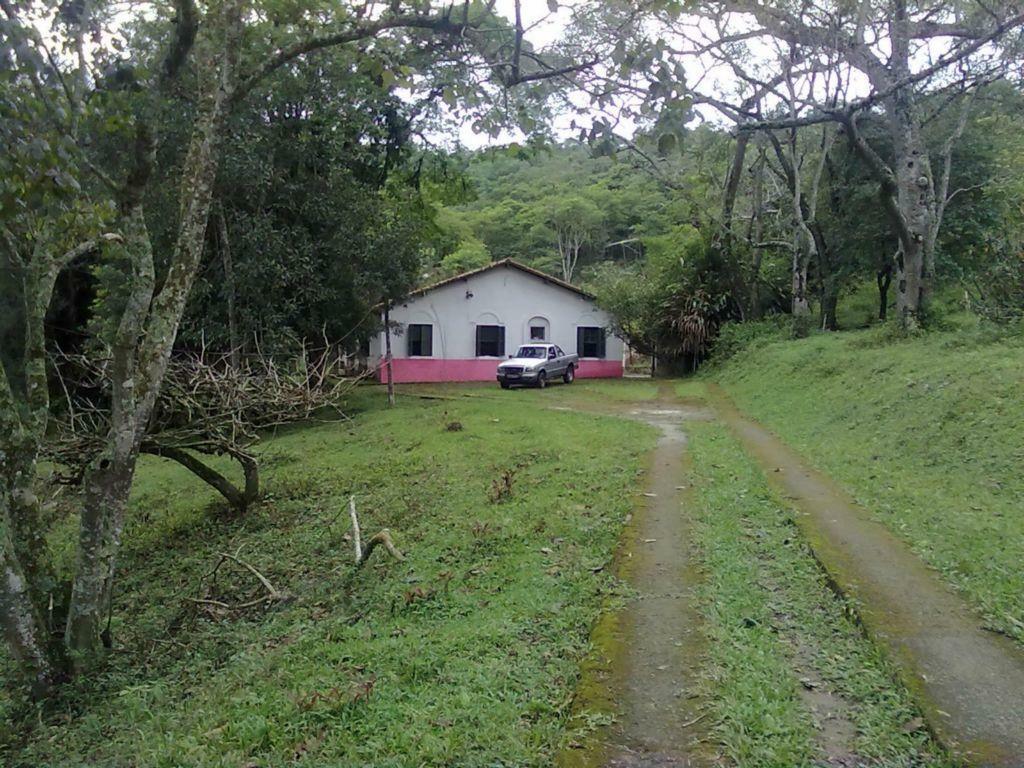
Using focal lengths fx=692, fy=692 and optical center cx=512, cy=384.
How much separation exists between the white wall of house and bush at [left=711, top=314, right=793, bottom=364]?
238 inches

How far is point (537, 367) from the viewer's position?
24234mm

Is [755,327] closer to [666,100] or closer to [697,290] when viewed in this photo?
[697,290]

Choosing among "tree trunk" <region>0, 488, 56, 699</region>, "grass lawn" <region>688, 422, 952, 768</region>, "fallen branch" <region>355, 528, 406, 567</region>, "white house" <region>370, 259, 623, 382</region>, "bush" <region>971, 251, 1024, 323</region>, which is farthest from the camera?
"white house" <region>370, 259, 623, 382</region>

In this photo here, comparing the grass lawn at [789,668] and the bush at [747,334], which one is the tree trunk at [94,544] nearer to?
the grass lawn at [789,668]

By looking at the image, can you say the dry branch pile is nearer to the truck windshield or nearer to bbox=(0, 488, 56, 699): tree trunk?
bbox=(0, 488, 56, 699): tree trunk

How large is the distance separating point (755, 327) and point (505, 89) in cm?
1977

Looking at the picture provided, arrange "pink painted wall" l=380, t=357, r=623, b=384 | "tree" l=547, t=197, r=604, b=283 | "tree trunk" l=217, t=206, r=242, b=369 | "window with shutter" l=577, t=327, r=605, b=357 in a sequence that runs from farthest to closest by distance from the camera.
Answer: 1. "tree" l=547, t=197, r=604, b=283
2. "window with shutter" l=577, t=327, r=605, b=357
3. "pink painted wall" l=380, t=357, r=623, b=384
4. "tree trunk" l=217, t=206, r=242, b=369

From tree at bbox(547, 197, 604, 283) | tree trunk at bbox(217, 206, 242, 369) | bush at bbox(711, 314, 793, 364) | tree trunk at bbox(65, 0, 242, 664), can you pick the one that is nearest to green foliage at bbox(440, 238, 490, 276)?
tree at bbox(547, 197, 604, 283)

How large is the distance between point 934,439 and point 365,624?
24.0 feet

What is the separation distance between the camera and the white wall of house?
27.9 meters

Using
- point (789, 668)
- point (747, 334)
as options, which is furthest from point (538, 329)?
point (789, 668)

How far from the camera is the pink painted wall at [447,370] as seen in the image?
27680 millimetres

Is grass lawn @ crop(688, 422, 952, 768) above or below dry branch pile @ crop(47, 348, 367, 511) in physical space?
below

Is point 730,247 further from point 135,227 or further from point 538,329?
point 135,227
